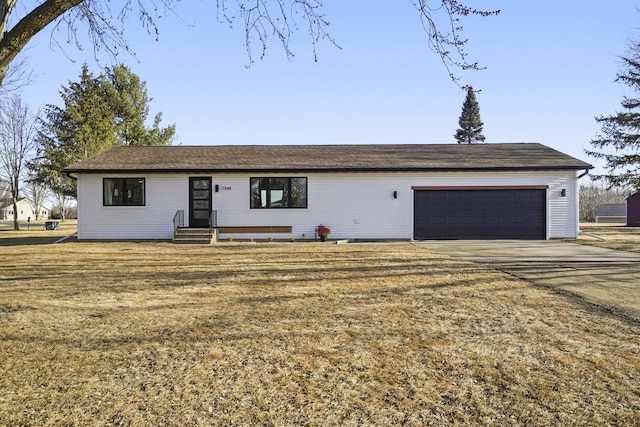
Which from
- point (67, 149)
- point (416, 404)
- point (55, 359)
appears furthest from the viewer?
point (67, 149)

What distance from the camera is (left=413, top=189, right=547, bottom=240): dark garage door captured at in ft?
53.7

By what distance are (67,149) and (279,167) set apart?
19.9m

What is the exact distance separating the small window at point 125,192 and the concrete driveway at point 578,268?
11.5 m

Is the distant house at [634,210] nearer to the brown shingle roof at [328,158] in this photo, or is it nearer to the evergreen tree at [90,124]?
the brown shingle roof at [328,158]

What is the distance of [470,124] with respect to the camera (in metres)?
49.6

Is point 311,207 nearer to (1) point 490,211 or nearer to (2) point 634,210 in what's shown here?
(1) point 490,211

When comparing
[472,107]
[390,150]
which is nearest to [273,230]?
[390,150]

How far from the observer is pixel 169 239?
→ 642 inches

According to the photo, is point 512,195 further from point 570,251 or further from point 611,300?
point 611,300

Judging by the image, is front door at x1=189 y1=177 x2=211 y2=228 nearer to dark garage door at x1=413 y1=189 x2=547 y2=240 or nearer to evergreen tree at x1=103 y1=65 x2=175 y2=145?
dark garage door at x1=413 y1=189 x2=547 y2=240

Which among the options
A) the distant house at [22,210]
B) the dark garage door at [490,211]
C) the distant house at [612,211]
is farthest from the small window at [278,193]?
the distant house at [22,210]

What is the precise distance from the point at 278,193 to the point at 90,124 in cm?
1915

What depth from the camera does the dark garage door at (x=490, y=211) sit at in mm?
16359

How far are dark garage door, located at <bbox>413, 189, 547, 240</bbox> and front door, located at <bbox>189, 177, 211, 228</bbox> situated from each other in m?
8.28
